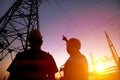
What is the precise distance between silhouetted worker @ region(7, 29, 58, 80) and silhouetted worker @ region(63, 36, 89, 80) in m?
0.43

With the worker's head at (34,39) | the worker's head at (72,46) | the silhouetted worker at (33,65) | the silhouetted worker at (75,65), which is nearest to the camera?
the silhouetted worker at (33,65)

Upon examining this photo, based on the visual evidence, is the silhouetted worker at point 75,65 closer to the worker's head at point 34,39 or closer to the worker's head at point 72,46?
the worker's head at point 72,46

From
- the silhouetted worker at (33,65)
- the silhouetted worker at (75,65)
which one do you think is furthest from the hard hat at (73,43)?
the silhouetted worker at (33,65)

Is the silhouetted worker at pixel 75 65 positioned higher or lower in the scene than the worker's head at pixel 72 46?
lower

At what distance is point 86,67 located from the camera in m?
3.37

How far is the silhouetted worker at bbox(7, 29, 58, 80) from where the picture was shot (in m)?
2.48

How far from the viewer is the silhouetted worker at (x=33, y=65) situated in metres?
2.48

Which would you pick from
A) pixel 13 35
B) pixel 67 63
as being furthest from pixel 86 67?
pixel 13 35

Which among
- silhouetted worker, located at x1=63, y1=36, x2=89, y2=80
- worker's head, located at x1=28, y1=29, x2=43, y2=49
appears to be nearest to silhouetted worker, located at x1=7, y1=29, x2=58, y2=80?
worker's head, located at x1=28, y1=29, x2=43, y2=49

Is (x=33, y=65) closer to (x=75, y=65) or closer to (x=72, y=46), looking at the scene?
(x=75, y=65)

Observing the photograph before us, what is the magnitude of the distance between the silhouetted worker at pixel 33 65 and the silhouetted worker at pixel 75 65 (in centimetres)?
43

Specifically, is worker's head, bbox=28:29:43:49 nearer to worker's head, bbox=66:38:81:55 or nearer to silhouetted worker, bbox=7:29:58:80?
silhouetted worker, bbox=7:29:58:80

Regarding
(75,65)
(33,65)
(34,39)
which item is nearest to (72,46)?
(75,65)

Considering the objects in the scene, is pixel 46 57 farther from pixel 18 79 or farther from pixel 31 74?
pixel 18 79
